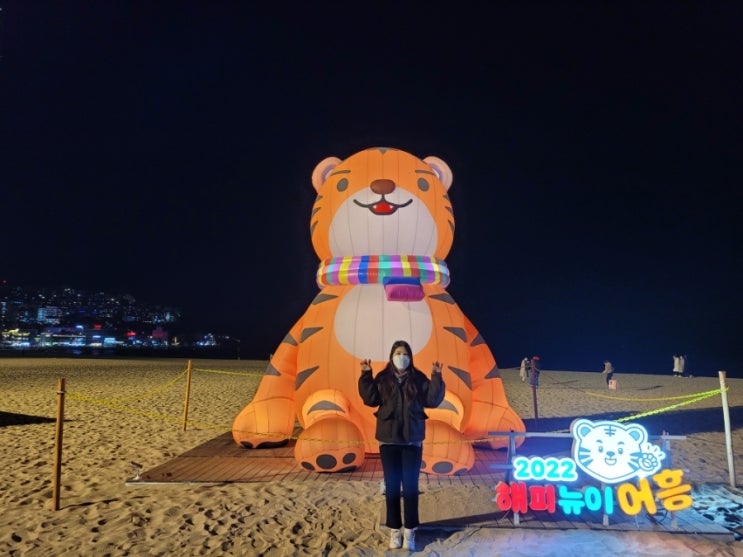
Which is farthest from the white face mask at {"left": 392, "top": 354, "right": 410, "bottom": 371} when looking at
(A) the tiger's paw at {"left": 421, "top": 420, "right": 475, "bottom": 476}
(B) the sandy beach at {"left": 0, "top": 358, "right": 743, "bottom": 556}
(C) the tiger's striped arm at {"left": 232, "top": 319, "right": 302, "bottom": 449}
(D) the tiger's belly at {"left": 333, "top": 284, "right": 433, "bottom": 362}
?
(C) the tiger's striped arm at {"left": 232, "top": 319, "right": 302, "bottom": 449}

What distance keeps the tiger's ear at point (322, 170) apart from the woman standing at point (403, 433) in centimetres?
378

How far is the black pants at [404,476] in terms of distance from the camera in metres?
3.68

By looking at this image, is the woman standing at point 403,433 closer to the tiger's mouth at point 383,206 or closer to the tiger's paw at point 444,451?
the tiger's paw at point 444,451

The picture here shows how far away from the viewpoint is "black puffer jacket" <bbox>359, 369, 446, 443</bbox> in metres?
3.64

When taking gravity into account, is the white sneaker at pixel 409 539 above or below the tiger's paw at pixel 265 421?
below

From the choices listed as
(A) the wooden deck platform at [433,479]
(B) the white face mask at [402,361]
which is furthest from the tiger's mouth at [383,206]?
(A) the wooden deck platform at [433,479]

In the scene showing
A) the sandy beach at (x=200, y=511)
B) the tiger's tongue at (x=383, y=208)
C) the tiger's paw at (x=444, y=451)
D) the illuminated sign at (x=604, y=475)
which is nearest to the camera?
the sandy beach at (x=200, y=511)

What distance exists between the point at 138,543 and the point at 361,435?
2.36 meters

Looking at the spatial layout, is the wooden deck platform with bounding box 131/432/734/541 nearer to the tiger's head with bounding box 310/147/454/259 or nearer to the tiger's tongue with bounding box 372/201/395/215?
the tiger's head with bounding box 310/147/454/259

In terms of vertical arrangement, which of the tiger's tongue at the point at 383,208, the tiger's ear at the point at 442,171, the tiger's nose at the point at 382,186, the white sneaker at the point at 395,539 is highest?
the tiger's ear at the point at 442,171

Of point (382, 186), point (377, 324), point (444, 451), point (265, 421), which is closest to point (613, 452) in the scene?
point (444, 451)

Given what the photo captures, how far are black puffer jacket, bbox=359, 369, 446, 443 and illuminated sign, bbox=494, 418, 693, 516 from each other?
3.82ft

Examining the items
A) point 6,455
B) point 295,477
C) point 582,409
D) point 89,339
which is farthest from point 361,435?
point 89,339

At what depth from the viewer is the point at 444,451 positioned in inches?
194
